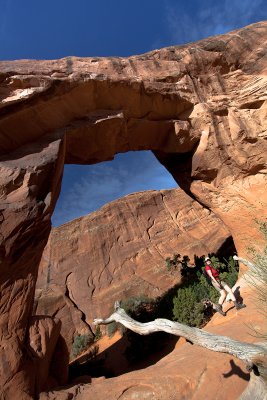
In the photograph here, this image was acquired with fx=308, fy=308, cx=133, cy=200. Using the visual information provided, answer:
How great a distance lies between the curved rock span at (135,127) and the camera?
7375 mm

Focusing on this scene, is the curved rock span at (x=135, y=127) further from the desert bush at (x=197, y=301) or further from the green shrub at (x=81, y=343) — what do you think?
the green shrub at (x=81, y=343)

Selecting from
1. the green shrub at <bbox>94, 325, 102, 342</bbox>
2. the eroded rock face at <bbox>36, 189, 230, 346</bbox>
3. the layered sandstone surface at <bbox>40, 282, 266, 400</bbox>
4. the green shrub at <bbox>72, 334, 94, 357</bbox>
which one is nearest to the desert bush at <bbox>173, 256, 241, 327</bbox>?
the layered sandstone surface at <bbox>40, 282, 266, 400</bbox>

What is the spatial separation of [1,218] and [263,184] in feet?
25.5

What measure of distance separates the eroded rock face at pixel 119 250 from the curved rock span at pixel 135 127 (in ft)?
38.9

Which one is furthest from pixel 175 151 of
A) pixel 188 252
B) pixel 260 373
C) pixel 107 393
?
pixel 188 252

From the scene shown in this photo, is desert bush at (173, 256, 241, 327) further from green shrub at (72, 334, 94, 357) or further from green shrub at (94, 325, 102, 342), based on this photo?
green shrub at (94, 325, 102, 342)

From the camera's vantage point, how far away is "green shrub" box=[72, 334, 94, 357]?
17312 millimetres

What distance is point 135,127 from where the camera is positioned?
34.0 ft

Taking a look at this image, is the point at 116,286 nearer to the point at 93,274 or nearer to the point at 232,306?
the point at 93,274

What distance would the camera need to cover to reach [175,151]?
1118 centimetres

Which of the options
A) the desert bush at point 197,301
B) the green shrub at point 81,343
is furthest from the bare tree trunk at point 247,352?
the green shrub at point 81,343

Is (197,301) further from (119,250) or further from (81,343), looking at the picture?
(119,250)

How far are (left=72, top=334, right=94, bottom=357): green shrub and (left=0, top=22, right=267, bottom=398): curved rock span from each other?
37.9 ft

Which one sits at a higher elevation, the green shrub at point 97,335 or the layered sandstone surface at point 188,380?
the layered sandstone surface at point 188,380
